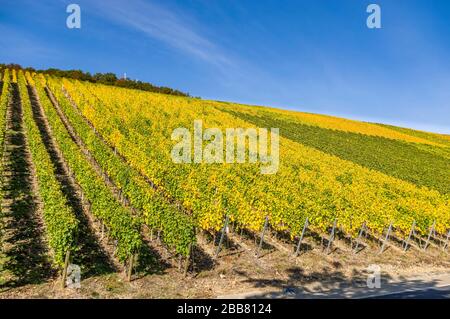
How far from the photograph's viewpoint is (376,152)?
2379 inches

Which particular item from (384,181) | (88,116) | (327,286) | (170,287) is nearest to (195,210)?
(170,287)

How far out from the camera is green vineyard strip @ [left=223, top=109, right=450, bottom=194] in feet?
156

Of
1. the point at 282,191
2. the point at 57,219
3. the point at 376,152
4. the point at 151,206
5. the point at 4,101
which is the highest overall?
the point at 4,101

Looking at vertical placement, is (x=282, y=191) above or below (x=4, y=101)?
below

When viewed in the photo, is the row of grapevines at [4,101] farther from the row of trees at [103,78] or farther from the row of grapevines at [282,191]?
the row of trees at [103,78]

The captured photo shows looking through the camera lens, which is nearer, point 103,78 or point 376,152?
point 376,152

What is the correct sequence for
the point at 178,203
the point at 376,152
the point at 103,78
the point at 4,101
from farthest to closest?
the point at 103,78 < the point at 376,152 < the point at 4,101 < the point at 178,203

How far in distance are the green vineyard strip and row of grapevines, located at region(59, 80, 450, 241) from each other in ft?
28.7

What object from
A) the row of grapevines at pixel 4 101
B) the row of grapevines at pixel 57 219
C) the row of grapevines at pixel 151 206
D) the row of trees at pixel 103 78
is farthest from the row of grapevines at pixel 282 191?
the row of trees at pixel 103 78

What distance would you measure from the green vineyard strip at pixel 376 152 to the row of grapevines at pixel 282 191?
28.7ft

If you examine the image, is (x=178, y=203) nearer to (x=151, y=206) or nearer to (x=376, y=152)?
(x=151, y=206)

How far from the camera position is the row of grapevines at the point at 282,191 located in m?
20.7

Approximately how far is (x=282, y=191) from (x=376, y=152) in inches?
1587

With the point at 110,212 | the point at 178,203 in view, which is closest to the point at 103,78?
the point at 178,203
